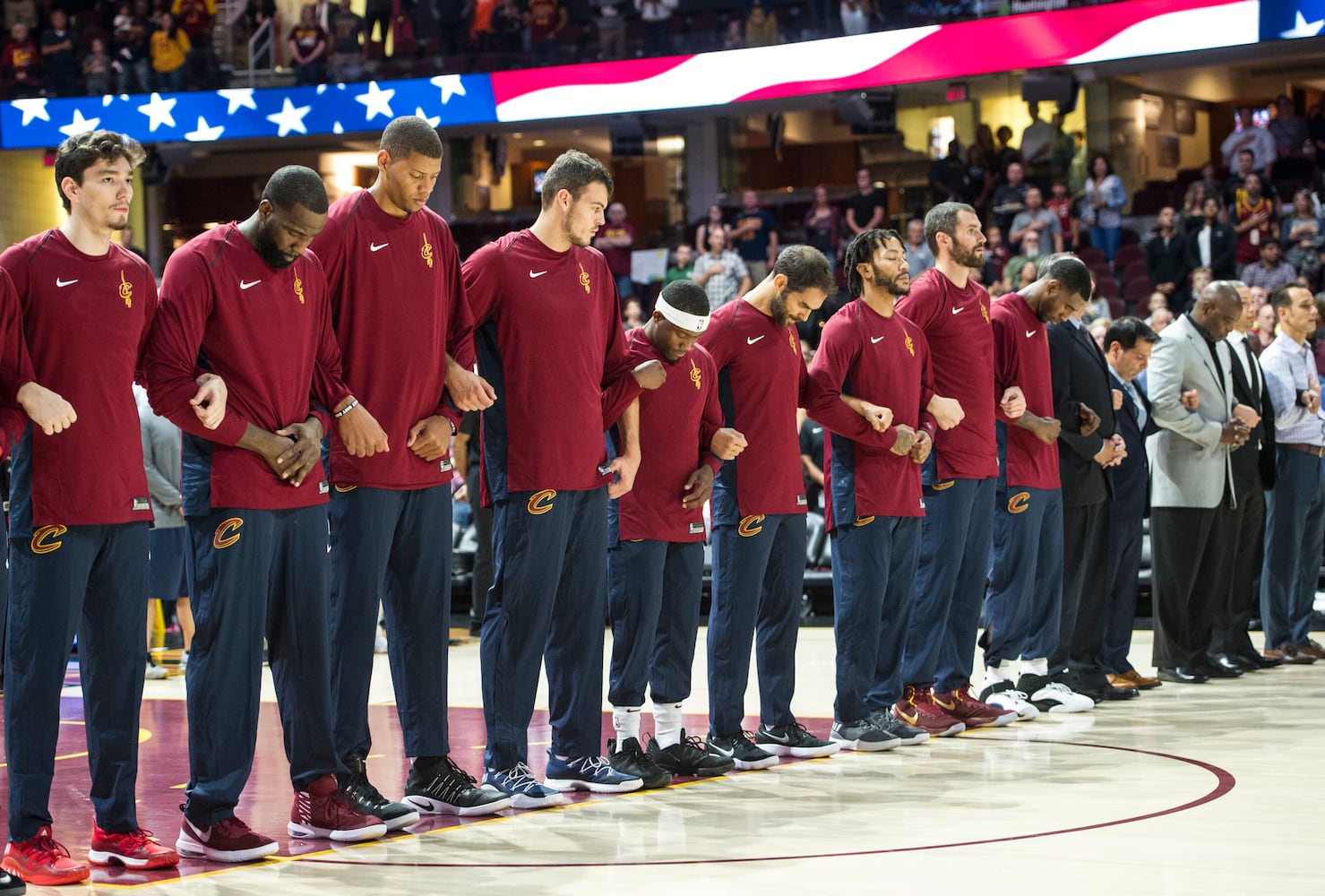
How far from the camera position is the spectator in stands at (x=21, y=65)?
23953 millimetres

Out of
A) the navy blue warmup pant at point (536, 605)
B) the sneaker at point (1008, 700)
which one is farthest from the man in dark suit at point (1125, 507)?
the navy blue warmup pant at point (536, 605)

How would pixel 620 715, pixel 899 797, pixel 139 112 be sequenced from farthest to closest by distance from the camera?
1. pixel 139 112
2. pixel 620 715
3. pixel 899 797

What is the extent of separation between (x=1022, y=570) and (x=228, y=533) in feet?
14.0

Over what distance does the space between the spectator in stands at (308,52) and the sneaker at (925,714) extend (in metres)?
17.9

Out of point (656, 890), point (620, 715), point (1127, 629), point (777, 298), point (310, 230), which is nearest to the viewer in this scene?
point (656, 890)

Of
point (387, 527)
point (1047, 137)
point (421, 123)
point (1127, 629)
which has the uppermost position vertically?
point (1047, 137)

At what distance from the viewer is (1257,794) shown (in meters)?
5.57

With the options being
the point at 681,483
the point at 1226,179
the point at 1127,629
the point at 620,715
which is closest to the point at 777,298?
the point at 681,483

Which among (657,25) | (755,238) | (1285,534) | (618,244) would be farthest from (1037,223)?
(1285,534)

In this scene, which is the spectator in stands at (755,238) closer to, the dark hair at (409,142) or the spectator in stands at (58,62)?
the spectator in stands at (58,62)

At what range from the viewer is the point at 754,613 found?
22.0ft

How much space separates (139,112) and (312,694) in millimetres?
20312

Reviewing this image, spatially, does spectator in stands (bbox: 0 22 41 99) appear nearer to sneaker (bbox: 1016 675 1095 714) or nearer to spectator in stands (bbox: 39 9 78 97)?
spectator in stands (bbox: 39 9 78 97)

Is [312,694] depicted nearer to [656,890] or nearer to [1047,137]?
[656,890]
